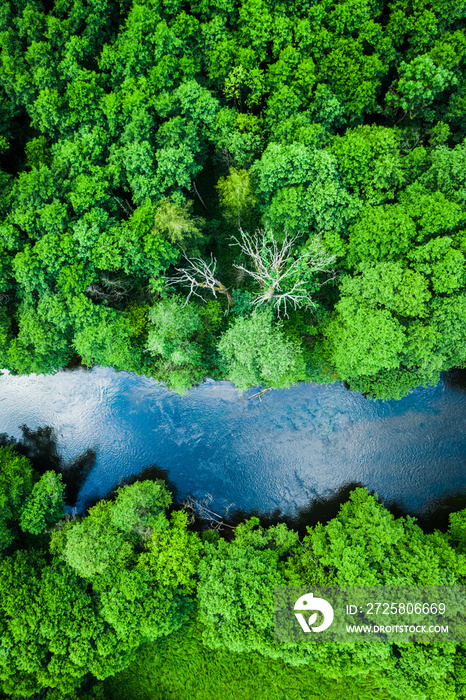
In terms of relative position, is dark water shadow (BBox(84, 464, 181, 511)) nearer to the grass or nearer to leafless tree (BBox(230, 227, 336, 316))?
the grass

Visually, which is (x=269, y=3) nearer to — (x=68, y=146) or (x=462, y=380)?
(x=68, y=146)

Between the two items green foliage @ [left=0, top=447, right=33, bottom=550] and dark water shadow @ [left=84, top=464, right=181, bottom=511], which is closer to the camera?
green foliage @ [left=0, top=447, right=33, bottom=550]

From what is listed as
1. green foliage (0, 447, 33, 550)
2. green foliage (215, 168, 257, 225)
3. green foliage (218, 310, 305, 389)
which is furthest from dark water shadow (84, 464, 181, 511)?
green foliage (215, 168, 257, 225)

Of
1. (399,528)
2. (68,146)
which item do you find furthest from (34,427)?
(399,528)

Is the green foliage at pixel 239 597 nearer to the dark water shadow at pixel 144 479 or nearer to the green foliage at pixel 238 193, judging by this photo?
the dark water shadow at pixel 144 479

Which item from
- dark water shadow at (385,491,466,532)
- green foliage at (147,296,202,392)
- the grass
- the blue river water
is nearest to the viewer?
green foliage at (147,296,202,392)

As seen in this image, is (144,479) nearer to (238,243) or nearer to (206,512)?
(206,512)
